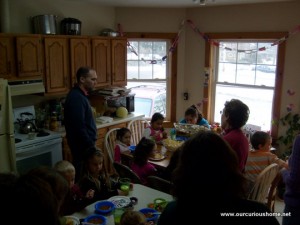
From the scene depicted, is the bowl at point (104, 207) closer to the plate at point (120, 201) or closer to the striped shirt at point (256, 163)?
the plate at point (120, 201)

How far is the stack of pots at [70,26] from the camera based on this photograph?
3930 mm

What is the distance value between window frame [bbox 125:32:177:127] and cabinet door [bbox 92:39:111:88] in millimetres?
499

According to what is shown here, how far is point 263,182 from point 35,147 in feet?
7.66

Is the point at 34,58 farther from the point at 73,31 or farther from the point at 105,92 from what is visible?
the point at 105,92

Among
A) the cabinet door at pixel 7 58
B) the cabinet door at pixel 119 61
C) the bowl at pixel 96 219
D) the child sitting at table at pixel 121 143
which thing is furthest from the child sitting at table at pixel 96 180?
the cabinet door at pixel 119 61

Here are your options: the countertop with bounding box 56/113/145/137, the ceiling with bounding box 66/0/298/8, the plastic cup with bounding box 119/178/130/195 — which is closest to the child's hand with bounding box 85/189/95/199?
the plastic cup with bounding box 119/178/130/195

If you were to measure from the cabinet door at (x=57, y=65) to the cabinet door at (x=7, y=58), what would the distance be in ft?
1.31

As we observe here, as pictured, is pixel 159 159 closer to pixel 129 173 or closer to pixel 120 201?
pixel 129 173

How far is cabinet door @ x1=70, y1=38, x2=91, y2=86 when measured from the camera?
3926 mm

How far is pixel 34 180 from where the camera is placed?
3.27 feet

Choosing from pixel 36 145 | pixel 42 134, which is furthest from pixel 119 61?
pixel 36 145

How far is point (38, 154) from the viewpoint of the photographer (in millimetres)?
3490

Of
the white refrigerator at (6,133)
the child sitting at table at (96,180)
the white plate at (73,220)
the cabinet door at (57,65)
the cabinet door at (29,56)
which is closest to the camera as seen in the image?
the white plate at (73,220)

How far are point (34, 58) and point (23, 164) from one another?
1.18 m
